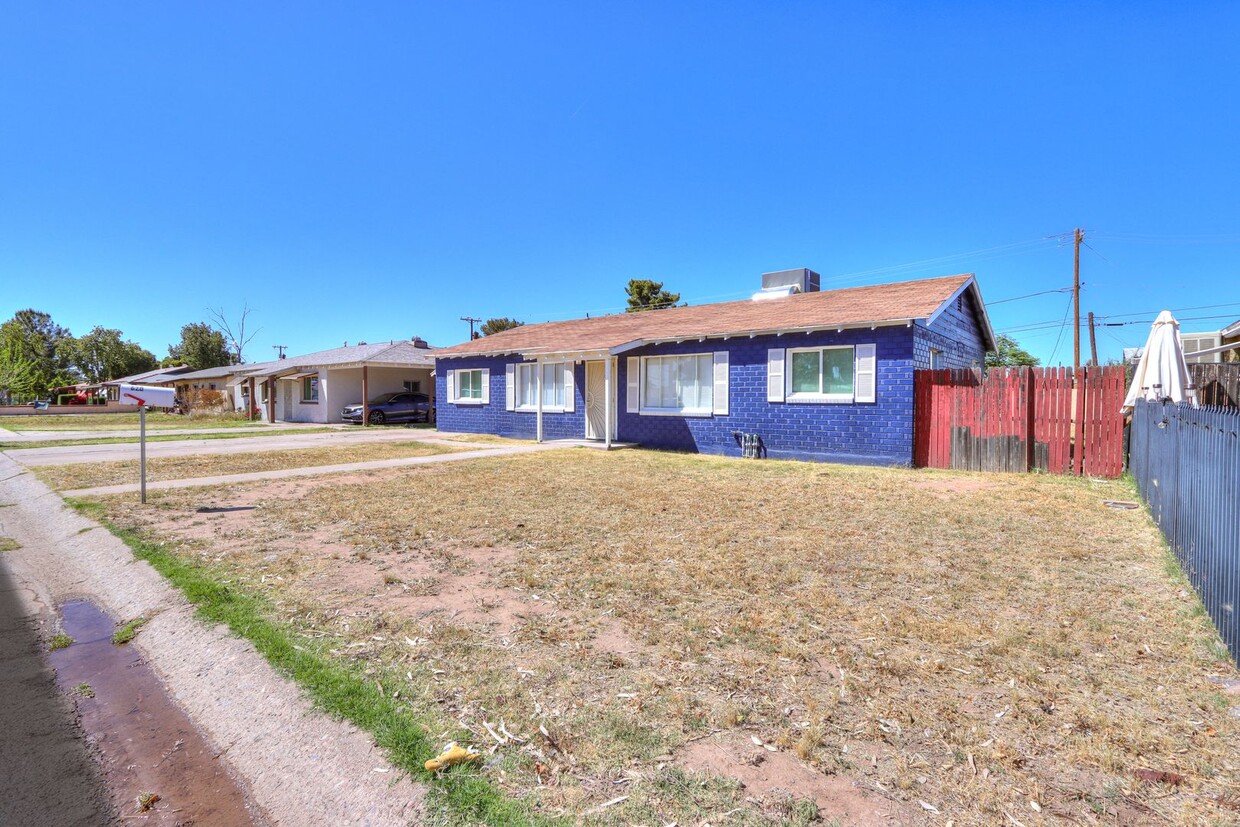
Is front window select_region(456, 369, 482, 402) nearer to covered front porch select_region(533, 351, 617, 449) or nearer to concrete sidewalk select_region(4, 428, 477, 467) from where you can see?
concrete sidewalk select_region(4, 428, 477, 467)

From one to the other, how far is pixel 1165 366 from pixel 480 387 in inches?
743

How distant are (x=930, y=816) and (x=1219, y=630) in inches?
120

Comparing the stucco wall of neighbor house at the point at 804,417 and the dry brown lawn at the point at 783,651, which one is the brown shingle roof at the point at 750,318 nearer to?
the stucco wall of neighbor house at the point at 804,417

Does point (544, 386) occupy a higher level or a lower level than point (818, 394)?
higher

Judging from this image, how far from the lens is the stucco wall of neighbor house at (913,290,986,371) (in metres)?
13.3

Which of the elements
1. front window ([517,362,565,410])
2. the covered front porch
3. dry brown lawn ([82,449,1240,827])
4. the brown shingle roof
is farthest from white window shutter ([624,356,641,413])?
dry brown lawn ([82,449,1240,827])

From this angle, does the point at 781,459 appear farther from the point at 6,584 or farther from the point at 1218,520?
the point at 6,584

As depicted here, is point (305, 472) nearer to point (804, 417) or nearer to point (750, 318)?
point (804, 417)

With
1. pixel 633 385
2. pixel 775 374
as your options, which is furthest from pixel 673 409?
pixel 775 374

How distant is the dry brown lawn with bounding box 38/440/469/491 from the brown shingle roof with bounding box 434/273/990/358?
529cm

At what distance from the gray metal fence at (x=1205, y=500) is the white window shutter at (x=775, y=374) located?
7.80 m

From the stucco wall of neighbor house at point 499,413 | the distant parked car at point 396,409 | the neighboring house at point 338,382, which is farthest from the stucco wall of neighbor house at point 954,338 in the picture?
the distant parked car at point 396,409

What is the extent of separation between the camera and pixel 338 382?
3097 centimetres

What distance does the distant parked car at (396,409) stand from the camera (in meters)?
29.2
